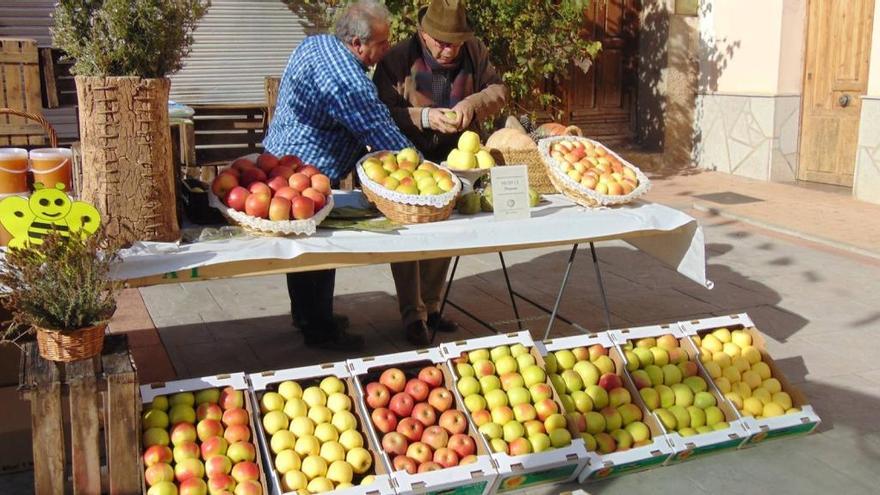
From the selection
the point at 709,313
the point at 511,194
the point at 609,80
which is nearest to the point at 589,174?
the point at 511,194

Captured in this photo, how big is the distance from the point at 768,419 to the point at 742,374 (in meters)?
0.26

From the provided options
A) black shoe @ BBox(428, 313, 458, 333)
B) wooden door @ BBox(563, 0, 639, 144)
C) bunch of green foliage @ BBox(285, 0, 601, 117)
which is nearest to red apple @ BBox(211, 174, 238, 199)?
black shoe @ BBox(428, 313, 458, 333)

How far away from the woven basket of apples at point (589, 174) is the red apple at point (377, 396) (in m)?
1.27

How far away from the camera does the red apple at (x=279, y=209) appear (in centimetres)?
330

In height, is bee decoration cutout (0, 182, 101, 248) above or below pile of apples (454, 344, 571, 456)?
above

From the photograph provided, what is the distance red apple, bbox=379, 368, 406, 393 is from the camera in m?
3.38

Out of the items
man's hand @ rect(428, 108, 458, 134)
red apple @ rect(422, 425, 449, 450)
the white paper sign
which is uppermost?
man's hand @ rect(428, 108, 458, 134)


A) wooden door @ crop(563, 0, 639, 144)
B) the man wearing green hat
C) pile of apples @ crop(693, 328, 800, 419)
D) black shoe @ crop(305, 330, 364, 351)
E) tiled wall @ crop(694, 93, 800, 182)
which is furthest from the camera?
wooden door @ crop(563, 0, 639, 144)

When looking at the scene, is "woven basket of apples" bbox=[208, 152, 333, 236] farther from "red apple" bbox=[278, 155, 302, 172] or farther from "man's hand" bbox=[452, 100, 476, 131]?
"man's hand" bbox=[452, 100, 476, 131]

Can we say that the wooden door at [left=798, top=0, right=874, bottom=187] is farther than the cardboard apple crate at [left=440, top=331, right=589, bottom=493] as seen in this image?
Yes

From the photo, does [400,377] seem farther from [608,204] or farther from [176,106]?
[176,106]

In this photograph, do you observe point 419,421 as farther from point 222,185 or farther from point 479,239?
point 222,185

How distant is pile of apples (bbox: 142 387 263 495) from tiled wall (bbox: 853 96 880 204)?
763 centimetres

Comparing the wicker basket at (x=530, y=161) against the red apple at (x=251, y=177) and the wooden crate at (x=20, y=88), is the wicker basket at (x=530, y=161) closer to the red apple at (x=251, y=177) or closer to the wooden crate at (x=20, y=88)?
the red apple at (x=251, y=177)
